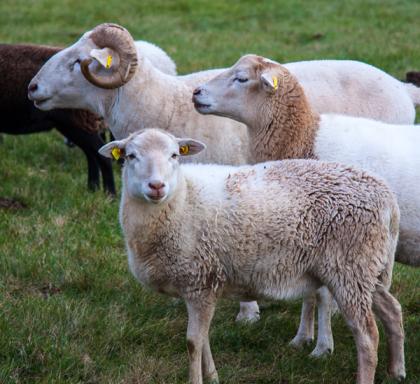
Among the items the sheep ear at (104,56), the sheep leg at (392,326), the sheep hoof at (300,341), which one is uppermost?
the sheep ear at (104,56)

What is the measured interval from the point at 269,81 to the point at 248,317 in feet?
4.66

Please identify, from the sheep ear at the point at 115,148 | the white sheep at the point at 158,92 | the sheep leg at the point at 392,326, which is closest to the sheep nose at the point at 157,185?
the sheep ear at the point at 115,148

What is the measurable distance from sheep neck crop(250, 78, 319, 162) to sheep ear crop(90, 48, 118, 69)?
1093 millimetres

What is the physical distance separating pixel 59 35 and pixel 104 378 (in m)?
9.70

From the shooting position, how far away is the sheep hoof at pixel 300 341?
4.95 m

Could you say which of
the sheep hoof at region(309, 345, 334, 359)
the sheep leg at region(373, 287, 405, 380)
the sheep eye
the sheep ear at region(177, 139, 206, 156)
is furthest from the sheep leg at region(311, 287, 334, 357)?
the sheep eye

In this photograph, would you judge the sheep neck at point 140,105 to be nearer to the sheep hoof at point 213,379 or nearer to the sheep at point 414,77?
the sheep hoof at point 213,379

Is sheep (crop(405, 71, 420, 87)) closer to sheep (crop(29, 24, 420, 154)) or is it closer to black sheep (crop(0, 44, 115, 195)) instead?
sheep (crop(29, 24, 420, 154))

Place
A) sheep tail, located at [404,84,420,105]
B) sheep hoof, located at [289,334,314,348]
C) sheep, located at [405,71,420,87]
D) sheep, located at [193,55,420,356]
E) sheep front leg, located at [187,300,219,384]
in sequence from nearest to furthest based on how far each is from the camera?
sheep front leg, located at [187,300,219,384] < sheep, located at [193,55,420,356] < sheep hoof, located at [289,334,314,348] < sheep tail, located at [404,84,420,105] < sheep, located at [405,71,420,87]

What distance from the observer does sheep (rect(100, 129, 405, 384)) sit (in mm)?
4230

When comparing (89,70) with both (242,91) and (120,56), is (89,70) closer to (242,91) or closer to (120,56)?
(120,56)

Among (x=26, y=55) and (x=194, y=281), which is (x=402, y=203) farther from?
(x=26, y=55)

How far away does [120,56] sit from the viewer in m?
5.82

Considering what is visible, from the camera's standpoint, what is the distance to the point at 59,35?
13.2m
